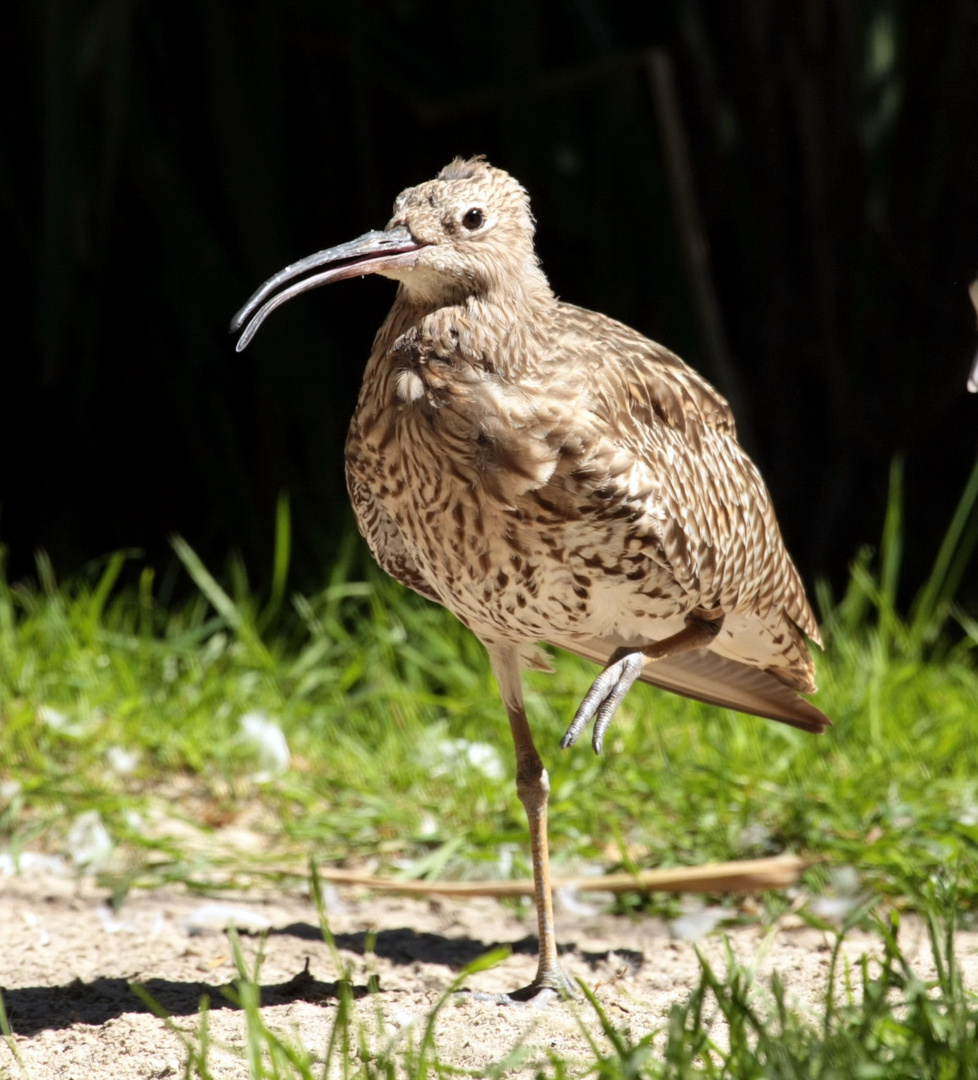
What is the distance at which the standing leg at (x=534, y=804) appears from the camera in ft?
11.2

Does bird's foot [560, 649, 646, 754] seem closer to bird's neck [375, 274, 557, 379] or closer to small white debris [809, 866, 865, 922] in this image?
bird's neck [375, 274, 557, 379]

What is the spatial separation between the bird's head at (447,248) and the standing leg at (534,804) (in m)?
0.84

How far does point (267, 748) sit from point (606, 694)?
1.49 m

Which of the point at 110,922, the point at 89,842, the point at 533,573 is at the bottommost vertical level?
the point at 110,922

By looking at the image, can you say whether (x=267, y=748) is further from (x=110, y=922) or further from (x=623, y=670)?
(x=623, y=670)

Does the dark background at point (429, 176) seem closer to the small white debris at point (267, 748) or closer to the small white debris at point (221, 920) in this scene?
the small white debris at point (267, 748)

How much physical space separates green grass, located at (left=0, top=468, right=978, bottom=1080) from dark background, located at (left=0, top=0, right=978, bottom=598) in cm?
76

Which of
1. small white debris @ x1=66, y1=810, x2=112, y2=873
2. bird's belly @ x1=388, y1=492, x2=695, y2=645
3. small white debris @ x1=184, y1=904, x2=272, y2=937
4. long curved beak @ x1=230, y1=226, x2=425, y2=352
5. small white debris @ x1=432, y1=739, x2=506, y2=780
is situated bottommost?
small white debris @ x1=184, y1=904, x2=272, y2=937

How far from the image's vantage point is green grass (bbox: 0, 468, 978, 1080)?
4062 mm

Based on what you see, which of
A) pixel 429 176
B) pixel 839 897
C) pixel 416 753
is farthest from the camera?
pixel 429 176

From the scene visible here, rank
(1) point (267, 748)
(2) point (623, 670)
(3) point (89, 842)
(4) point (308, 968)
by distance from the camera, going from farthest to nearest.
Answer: (1) point (267, 748), (3) point (89, 842), (4) point (308, 968), (2) point (623, 670)

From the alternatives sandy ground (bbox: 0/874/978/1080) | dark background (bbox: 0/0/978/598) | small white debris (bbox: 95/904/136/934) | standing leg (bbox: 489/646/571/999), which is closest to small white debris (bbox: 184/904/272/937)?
sandy ground (bbox: 0/874/978/1080)

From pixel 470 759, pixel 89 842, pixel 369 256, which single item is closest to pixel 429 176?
pixel 470 759

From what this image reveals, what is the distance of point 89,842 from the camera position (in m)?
4.14
